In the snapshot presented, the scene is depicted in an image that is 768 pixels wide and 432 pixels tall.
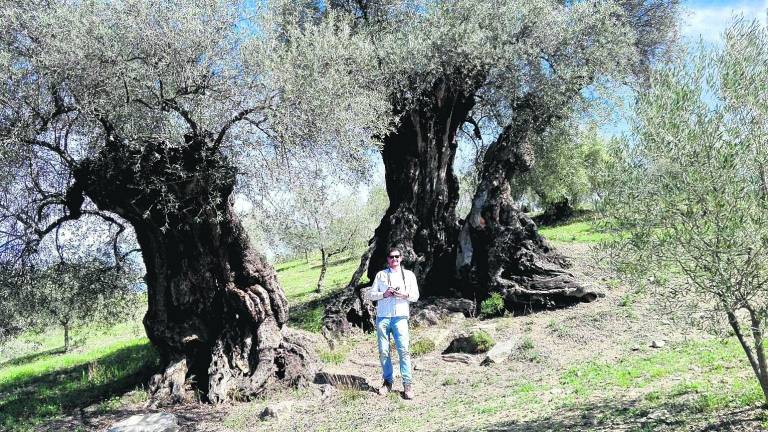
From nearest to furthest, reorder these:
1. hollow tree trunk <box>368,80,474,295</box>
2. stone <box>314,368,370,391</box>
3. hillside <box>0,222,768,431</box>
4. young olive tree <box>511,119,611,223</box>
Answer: hillside <box>0,222,768,431</box> < stone <box>314,368,370,391</box> < hollow tree trunk <box>368,80,474,295</box> < young olive tree <box>511,119,611,223</box>

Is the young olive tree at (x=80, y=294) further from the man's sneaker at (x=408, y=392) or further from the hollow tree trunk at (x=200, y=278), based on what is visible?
the man's sneaker at (x=408, y=392)

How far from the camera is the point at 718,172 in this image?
5777 millimetres

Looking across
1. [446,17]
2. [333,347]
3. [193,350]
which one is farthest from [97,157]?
[446,17]

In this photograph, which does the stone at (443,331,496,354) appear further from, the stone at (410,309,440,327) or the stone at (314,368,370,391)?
the stone at (314,368,370,391)

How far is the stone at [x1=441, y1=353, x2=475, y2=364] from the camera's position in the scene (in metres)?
12.4

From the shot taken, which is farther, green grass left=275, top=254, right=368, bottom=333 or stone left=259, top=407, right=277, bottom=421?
green grass left=275, top=254, right=368, bottom=333

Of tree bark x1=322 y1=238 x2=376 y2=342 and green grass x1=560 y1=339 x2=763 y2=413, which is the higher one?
tree bark x1=322 y1=238 x2=376 y2=342

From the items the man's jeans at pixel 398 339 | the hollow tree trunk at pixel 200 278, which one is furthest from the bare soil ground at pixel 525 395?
the hollow tree trunk at pixel 200 278

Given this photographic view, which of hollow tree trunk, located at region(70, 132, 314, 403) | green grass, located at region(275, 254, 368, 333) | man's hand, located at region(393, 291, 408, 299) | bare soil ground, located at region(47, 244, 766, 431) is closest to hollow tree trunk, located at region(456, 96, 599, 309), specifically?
bare soil ground, located at region(47, 244, 766, 431)

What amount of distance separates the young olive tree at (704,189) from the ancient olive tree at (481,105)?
30.7ft

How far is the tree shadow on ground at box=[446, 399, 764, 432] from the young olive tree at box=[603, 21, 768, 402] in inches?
21.2

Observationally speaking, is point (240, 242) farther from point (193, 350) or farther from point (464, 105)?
point (464, 105)

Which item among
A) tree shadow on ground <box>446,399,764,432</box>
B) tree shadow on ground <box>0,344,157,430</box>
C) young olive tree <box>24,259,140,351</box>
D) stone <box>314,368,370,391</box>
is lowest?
tree shadow on ground <box>446,399,764,432</box>

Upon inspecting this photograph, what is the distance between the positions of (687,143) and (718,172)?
0.44 metres
